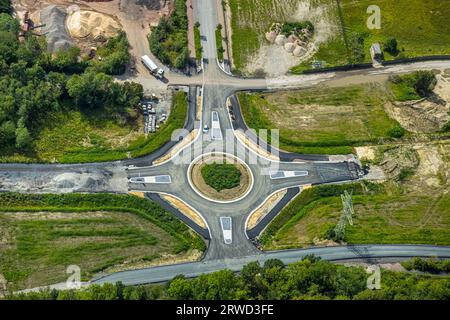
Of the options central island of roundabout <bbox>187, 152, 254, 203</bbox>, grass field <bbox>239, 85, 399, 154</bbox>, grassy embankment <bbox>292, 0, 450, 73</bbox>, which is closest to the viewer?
central island of roundabout <bbox>187, 152, 254, 203</bbox>

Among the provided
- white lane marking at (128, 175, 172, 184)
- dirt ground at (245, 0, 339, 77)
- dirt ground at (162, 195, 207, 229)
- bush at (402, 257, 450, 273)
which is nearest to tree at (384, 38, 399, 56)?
dirt ground at (245, 0, 339, 77)

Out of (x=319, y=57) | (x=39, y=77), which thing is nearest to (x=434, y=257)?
(x=319, y=57)

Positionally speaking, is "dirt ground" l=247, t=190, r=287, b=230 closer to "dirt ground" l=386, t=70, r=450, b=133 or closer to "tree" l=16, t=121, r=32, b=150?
"dirt ground" l=386, t=70, r=450, b=133

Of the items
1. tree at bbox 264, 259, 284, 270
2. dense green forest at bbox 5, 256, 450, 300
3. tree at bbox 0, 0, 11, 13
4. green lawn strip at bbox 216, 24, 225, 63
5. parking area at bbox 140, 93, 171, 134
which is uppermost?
tree at bbox 0, 0, 11, 13

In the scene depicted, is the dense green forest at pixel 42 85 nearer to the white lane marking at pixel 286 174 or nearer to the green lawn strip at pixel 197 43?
the green lawn strip at pixel 197 43

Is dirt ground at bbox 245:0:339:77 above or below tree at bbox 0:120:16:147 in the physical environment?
above

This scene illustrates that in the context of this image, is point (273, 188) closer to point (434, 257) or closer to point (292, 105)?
point (292, 105)

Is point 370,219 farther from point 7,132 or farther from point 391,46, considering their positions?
point 7,132
